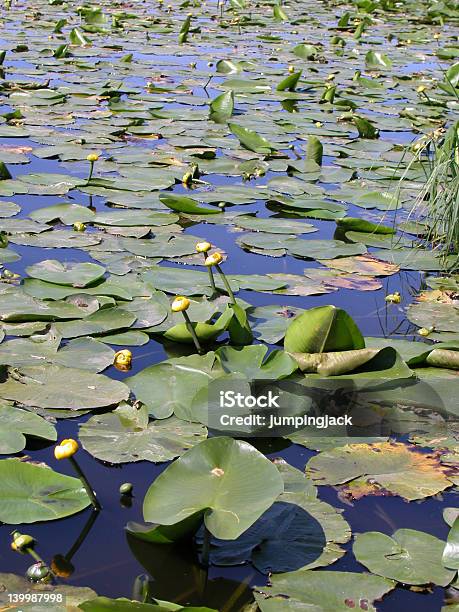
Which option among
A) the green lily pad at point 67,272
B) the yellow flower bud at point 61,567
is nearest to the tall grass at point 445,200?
the green lily pad at point 67,272

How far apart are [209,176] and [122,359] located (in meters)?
1.82

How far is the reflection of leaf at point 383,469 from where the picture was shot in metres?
1.73

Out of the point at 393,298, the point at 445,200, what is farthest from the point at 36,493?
the point at 445,200

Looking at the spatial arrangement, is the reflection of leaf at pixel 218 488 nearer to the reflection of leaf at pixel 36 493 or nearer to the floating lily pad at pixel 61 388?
the reflection of leaf at pixel 36 493

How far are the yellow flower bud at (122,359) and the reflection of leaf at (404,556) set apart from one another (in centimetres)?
79

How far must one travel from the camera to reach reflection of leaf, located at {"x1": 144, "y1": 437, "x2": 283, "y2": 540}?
144 cm

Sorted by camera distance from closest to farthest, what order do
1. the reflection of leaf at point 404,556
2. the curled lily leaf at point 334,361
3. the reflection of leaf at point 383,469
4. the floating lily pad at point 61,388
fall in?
the reflection of leaf at point 404,556, the reflection of leaf at point 383,469, the floating lily pad at point 61,388, the curled lily leaf at point 334,361

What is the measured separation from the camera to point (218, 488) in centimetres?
151

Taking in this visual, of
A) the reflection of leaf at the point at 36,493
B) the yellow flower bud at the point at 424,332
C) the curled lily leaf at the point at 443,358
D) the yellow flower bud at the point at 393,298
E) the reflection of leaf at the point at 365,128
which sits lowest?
the reflection of leaf at the point at 365,128

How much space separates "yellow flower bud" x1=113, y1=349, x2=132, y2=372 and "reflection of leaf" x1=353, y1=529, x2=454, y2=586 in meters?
0.79

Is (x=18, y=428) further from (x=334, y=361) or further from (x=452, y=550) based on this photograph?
(x=452, y=550)

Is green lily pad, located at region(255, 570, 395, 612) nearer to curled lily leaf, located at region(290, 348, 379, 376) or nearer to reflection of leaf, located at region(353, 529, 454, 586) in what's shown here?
reflection of leaf, located at region(353, 529, 454, 586)

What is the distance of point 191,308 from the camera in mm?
2406

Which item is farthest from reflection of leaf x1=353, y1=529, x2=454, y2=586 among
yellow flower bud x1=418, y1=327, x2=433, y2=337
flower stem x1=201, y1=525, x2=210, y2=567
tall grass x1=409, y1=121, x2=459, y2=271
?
tall grass x1=409, y1=121, x2=459, y2=271
